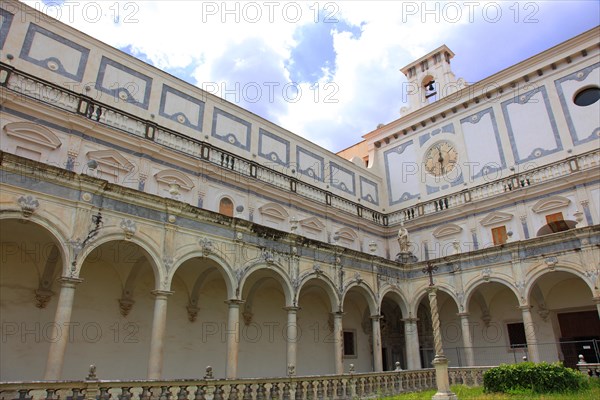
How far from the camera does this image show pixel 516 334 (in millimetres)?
21531

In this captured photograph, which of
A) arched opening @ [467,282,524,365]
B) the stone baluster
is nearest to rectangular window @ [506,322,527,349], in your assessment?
arched opening @ [467,282,524,365]

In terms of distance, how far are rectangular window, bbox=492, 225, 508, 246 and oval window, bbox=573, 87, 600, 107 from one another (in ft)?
23.4

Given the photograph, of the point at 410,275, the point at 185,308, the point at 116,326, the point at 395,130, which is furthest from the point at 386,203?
the point at 116,326

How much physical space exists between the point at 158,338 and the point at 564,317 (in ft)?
58.3

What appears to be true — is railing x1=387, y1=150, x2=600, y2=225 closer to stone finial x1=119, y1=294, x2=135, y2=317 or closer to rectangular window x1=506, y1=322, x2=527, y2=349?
rectangular window x1=506, y1=322, x2=527, y2=349

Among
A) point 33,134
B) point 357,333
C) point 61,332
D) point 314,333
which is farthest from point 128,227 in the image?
point 357,333

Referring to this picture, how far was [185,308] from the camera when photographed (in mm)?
17156

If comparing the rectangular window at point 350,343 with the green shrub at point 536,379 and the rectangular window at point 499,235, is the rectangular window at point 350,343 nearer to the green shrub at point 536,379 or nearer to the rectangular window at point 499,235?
the rectangular window at point 499,235

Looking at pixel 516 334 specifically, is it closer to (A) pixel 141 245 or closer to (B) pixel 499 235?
(B) pixel 499 235

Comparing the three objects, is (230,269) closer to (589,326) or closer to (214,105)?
(214,105)

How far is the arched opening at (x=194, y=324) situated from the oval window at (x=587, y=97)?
1930 centimetres

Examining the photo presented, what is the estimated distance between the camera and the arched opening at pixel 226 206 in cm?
1983

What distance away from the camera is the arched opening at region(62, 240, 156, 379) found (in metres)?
14.4

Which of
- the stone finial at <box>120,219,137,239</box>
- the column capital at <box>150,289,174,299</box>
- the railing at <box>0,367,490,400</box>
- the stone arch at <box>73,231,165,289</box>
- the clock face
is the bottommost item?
the railing at <box>0,367,490,400</box>
